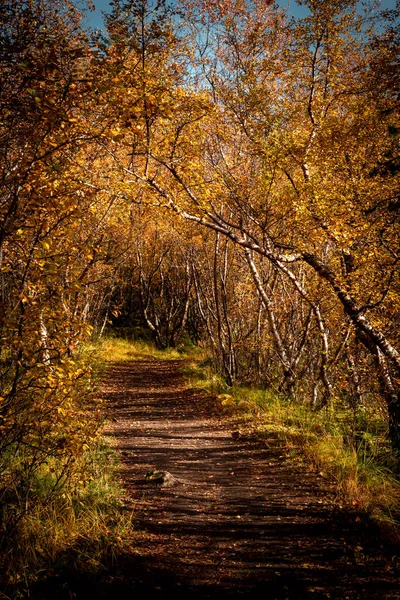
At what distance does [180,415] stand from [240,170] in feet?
20.8

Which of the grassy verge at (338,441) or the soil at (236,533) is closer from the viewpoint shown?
the soil at (236,533)

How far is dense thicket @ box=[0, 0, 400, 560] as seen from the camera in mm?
4250

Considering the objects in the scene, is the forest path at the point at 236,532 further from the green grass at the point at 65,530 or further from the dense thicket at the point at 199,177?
the dense thicket at the point at 199,177

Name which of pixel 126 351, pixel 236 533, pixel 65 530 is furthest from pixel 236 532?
pixel 126 351

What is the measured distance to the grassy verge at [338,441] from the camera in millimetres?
5453

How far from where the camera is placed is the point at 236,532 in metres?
5.07

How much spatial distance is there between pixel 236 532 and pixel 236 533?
2cm

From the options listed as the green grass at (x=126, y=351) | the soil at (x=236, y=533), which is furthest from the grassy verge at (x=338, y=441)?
the green grass at (x=126, y=351)

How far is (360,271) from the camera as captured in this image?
7.60 metres

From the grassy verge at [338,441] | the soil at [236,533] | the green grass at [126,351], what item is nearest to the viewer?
the soil at [236,533]

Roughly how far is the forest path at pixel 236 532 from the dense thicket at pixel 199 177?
1258mm

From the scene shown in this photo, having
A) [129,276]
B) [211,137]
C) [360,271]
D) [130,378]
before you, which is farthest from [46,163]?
[129,276]

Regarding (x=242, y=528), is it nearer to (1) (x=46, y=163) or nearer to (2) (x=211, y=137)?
(1) (x=46, y=163)

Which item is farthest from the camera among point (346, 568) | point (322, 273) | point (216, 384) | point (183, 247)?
point (183, 247)
